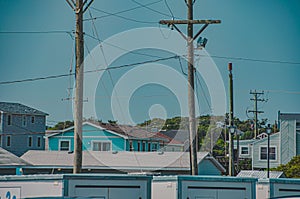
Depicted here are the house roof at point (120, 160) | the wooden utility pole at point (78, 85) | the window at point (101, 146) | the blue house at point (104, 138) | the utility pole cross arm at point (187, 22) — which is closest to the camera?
the wooden utility pole at point (78, 85)

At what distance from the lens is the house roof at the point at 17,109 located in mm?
66062

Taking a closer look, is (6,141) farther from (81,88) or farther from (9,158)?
(81,88)

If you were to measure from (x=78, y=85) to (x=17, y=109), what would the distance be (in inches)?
2048

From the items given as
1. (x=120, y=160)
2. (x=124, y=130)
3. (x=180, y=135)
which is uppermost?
(x=124, y=130)

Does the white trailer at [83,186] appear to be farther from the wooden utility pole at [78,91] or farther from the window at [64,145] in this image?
the window at [64,145]

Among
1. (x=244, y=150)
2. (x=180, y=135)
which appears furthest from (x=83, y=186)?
(x=180, y=135)

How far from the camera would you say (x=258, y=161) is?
60219 millimetres

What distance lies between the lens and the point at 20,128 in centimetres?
6669

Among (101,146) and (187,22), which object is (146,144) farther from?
(187,22)

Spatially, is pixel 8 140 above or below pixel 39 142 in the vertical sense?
above

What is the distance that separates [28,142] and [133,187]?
54101 millimetres

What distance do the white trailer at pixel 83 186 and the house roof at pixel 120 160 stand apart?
27.2m

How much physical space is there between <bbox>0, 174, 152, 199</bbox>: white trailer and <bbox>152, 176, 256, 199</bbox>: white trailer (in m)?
0.70

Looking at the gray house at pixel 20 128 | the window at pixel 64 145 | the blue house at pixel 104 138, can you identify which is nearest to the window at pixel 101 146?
the blue house at pixel 104 138
